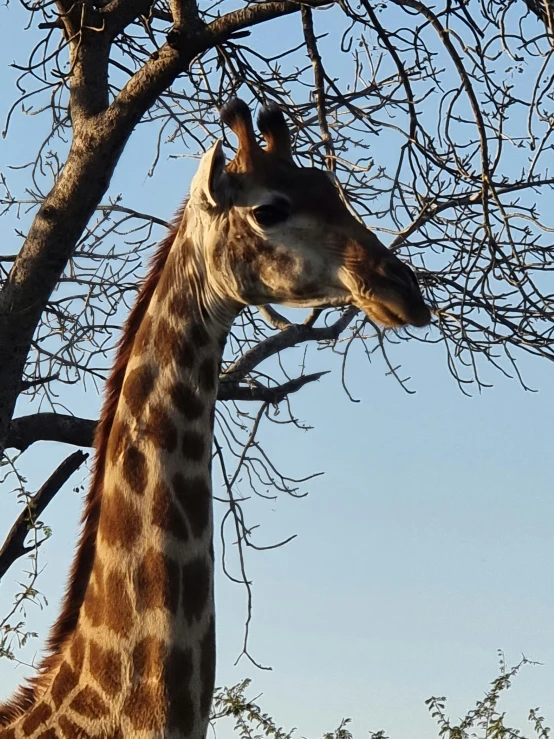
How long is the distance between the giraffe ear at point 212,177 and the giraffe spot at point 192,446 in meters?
0.77

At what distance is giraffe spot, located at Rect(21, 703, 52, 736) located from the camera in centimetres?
354

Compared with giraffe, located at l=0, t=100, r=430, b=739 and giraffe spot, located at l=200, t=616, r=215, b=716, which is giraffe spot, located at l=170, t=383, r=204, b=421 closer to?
giraffe, located at l=0, t=100, r=430, b=739

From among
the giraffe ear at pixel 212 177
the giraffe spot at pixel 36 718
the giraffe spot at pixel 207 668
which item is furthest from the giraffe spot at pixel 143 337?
the giraffe spot at pixel 36 718

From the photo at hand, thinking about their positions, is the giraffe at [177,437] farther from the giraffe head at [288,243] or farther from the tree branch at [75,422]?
the tree branch at [75,422]

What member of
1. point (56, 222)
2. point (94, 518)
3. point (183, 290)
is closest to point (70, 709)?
point (94, 518)

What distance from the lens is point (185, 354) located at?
3836mm

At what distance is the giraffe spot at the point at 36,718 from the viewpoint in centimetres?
354

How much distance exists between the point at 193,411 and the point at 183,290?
421mm

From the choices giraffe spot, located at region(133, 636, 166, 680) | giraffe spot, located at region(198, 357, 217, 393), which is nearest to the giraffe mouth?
giraffe spot, located at region(198, 357, 217, 393)

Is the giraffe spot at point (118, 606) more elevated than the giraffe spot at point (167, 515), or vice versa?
the giraffe spot at point (167, 515)

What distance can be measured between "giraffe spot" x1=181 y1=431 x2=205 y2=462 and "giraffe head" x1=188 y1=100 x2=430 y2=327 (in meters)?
0.47

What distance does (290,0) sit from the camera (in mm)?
4672

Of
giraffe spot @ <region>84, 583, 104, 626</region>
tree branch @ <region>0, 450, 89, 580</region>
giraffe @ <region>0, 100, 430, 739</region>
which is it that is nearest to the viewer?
giraffe @ <region>0, 100, 430, 739</region>

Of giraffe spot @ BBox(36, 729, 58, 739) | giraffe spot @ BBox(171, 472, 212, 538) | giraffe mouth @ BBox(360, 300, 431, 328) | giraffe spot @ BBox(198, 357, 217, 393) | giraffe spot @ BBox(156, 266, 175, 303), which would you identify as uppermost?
giraffe spot @ BBox(156, 266, 175, 303)
